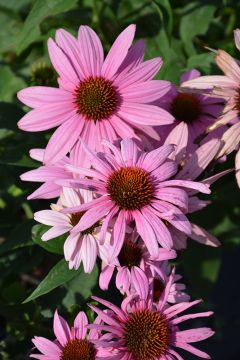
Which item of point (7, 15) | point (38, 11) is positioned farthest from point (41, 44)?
point (38, 11)

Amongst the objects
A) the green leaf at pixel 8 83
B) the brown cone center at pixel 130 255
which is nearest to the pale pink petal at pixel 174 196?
the brown cone center at pixel 130 255

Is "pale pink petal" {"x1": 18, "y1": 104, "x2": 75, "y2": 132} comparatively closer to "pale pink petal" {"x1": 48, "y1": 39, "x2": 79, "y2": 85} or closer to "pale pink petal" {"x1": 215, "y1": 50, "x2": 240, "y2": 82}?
"pale pink petal" {"x1": 48, "y1": 39, "x2": 79, "y2": 85}

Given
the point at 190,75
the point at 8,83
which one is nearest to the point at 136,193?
the point at 190,75

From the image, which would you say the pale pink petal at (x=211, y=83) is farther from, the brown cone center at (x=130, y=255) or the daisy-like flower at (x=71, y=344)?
the daisy-like flower at (x=71, y=344)

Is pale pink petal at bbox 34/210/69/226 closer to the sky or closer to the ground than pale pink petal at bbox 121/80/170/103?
closer to the ground

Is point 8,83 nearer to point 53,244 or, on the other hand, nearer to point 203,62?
point 203,62

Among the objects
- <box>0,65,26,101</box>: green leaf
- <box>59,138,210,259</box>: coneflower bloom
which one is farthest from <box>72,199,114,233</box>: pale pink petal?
<box>0,65,26,101</box>: green leaf

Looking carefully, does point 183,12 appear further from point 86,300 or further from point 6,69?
point 86,300
